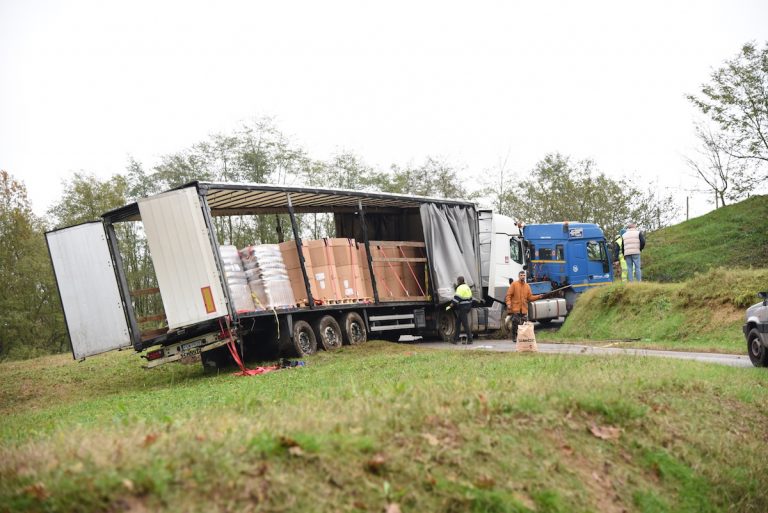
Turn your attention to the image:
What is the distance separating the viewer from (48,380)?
16.4 metres

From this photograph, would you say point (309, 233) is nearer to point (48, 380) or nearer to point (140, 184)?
point (140, 184)

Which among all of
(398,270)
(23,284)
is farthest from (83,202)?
(398,270)

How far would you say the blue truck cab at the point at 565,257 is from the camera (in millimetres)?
26328

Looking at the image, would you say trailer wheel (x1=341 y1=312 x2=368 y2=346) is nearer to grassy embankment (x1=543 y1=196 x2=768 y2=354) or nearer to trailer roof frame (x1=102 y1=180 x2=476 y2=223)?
trailer roof frame (x1=102 y1=180 x2=476 y2=223)

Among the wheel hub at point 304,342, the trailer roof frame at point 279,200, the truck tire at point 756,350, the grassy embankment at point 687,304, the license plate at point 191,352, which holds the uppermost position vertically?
the trailer roof frame at point 279,200

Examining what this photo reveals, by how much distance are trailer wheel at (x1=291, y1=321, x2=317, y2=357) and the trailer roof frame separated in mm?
3007

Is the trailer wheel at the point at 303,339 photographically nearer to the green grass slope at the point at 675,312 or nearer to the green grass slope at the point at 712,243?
the green grass slope at the point at 675,312

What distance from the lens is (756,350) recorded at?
12211mm

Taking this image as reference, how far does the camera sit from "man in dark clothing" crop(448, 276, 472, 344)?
20.2 metres

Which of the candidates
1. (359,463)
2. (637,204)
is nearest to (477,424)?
(359,463)

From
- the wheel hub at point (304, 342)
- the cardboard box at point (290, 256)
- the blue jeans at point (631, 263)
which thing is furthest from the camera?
the blue jeans at point (631, 263)

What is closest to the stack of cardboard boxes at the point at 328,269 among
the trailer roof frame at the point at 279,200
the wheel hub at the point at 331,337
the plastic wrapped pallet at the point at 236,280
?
the wheel hub at the point at 331,337

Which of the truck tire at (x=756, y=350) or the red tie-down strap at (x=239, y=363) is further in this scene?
the red tie-down strap at (x=239, y=363)

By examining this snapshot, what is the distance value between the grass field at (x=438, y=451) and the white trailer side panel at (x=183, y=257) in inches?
171
